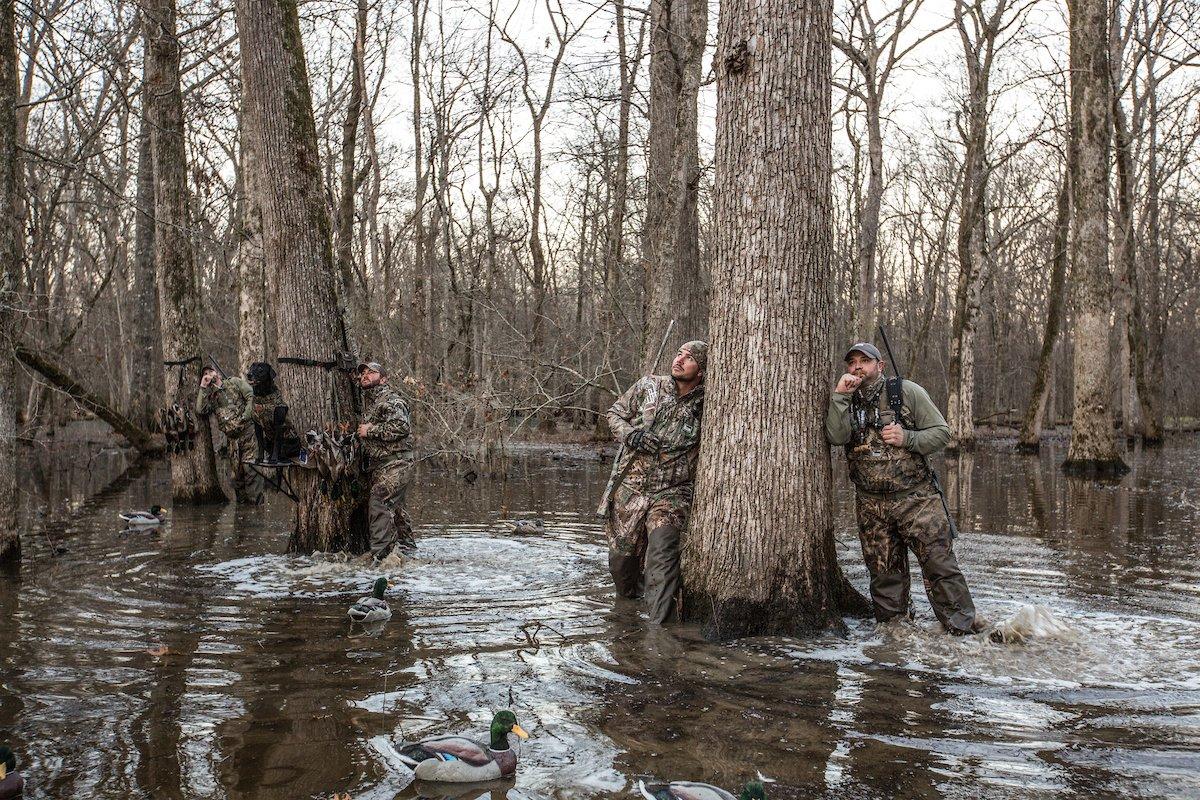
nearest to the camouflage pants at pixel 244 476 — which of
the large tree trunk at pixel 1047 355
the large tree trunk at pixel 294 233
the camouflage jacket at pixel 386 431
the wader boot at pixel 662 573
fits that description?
the large tree trunk at pixel 294 233

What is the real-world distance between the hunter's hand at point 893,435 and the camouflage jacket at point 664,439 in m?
1.54

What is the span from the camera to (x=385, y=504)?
10391 millimetres

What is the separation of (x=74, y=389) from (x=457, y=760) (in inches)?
538

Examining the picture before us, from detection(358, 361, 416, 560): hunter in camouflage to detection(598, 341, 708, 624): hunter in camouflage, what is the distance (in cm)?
315

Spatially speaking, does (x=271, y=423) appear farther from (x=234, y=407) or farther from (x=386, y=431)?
(x=234, y=407)

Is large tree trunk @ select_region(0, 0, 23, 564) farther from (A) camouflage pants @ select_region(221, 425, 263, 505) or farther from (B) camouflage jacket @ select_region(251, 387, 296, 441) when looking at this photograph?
(A) camouflage pants @ select_region(221, 425, 263, 505)

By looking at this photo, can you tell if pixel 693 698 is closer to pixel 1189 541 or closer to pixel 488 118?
pixel 1189 541

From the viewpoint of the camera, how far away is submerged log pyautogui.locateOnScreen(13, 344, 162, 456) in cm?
1379

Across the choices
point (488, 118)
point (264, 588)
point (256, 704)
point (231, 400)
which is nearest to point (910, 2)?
point (488, 118)

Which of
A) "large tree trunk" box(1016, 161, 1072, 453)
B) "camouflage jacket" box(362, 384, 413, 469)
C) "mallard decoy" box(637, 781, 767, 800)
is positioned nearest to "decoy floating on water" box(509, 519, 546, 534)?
"camouflage jacket" box(362, 384, 413, 469)

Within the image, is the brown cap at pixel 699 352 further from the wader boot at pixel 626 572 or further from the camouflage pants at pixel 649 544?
the wader boot at pixel 626 572

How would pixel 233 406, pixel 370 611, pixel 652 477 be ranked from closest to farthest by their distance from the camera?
1. pixel 370 611
2. pixel 652 477
3. pixel 233 406

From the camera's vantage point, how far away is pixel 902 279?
57.0 metres

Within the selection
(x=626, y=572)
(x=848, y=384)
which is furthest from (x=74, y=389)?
(x=848, y=384)
